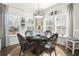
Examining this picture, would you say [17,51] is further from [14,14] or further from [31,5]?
[31,5]

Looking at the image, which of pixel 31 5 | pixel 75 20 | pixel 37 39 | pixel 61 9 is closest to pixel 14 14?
pixel 31 5

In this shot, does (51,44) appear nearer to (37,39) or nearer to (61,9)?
(37,39)

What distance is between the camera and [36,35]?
234cm

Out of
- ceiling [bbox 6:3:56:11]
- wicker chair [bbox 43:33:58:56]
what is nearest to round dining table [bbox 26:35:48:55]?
wicker chair [bbox 43:33:58:56]

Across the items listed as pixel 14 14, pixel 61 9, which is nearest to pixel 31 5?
pixel 14 14

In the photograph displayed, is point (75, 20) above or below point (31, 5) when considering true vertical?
below

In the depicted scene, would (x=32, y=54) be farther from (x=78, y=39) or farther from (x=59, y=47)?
(x=78, y=39)

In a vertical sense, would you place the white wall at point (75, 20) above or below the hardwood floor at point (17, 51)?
above

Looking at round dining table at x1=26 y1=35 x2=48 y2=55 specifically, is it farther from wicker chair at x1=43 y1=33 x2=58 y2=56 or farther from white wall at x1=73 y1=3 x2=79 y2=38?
white wall at x1=73 y1=3 x2=79 y2=38

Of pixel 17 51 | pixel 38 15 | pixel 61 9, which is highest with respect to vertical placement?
pixel 61 9

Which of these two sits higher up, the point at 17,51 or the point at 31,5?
the point at 31,5

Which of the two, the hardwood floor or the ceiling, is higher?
the ceiling

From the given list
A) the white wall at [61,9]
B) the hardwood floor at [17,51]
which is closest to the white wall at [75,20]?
the white wall at [61,9]

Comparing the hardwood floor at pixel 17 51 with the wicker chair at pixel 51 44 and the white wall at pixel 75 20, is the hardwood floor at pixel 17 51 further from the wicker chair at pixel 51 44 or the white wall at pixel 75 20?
the white wall at pixel 75 20
